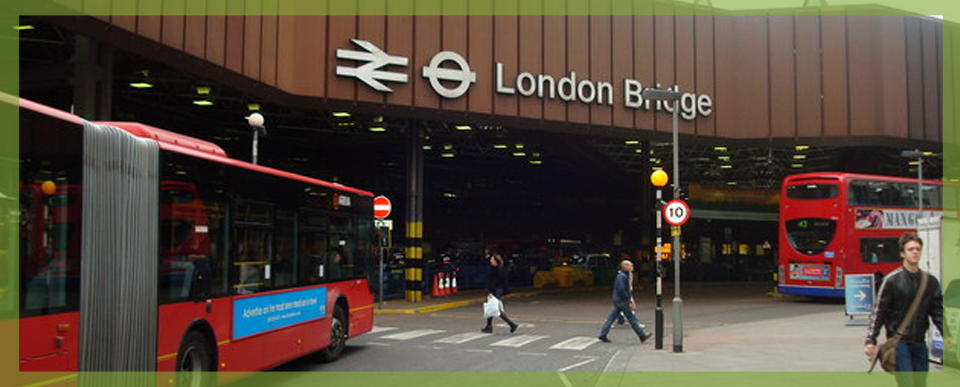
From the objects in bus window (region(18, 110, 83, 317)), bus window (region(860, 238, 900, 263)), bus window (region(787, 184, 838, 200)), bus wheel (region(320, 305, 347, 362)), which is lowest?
bus wheel (region(320, 305, 347, 362))

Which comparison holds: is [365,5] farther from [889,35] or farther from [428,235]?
[428,235]

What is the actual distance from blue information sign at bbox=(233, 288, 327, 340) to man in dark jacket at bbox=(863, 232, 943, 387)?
6878 mm

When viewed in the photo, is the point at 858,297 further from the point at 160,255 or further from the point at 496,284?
the point at 160,255

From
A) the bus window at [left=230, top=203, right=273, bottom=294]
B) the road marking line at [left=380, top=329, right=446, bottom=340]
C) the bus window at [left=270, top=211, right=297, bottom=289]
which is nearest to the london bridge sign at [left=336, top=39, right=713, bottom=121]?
the road marking line at [left=380, top=329, right=446, bottom=340]

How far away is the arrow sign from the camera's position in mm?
25016

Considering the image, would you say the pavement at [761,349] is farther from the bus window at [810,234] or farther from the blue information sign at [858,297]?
the bus window at [810,234]

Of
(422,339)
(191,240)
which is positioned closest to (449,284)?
(422,339)

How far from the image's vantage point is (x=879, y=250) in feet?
93.9

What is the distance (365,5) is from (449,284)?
11.1 meters

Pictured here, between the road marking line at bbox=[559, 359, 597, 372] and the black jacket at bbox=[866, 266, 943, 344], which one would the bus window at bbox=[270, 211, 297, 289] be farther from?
the black jacket at bbox=[866, 266, 943, 344]

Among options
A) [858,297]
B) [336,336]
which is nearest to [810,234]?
[858,297]

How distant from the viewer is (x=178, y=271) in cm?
907

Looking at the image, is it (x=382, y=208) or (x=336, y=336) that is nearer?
(x=336, y=336)

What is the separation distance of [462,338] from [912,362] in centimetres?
1147
